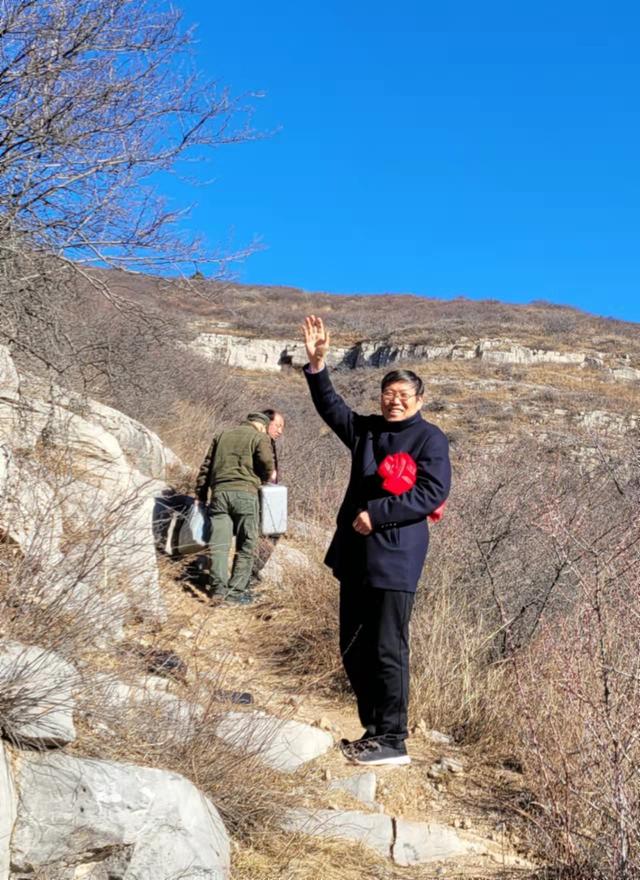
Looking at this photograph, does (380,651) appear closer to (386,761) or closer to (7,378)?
(386,761)

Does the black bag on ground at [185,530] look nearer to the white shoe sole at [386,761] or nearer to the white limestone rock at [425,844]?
the white shoe sole at [386,761]

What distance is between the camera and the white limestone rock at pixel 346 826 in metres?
3.18

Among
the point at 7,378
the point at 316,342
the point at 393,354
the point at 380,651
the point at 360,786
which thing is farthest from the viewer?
the point at 393,354

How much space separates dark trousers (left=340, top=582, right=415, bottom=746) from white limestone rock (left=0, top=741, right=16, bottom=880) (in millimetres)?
1691

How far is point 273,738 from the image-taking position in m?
3.32

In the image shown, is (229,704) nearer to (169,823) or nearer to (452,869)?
(169,823)

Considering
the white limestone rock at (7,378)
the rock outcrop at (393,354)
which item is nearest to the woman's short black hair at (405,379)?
the white limestone rock at (7,378)

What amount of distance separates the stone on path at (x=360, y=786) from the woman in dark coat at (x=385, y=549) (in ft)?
0.39

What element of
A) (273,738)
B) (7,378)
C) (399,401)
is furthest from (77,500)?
(7,378)

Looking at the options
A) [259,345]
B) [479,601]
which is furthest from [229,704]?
[259,345]

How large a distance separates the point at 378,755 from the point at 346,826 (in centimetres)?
57

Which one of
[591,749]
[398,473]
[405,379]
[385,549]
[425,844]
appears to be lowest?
[425,844]

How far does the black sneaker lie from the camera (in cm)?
380

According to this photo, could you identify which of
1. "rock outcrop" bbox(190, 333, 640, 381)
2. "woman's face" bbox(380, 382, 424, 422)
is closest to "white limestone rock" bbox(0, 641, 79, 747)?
"woman's face" bbox(380, 382, 424, 422)
